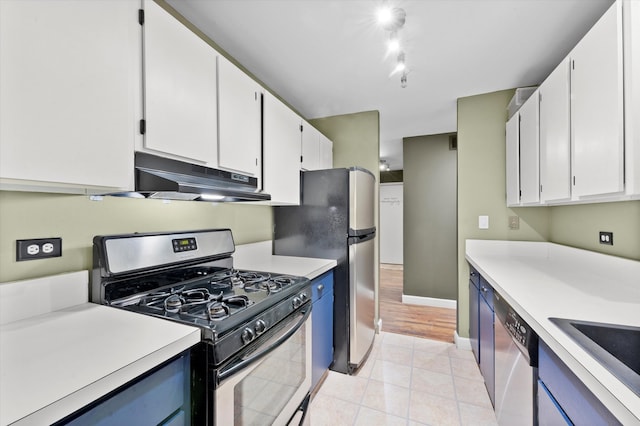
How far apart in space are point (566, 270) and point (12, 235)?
9.16 feet

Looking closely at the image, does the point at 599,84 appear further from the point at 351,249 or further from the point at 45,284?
the point at 45,284

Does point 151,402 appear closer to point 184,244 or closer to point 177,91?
point 184,244

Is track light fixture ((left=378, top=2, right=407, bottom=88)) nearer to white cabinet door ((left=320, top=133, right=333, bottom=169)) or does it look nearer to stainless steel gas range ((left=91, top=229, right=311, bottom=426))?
white cabinet door ((left=320, top=133, right=333, bottom=169))

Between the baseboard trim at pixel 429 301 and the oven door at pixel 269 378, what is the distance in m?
2.82

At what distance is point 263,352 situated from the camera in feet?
3.51

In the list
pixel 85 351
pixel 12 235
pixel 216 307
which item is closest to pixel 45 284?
pixel 12 235

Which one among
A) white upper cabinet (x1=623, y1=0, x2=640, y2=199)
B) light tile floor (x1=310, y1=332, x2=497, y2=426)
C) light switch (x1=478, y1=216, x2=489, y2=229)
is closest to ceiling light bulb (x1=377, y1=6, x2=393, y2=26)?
white upper cabinet (x1=623, y1=0, x2=640, y2=199)

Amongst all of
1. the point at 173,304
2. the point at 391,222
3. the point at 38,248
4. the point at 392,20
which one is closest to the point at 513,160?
the point at 392,20

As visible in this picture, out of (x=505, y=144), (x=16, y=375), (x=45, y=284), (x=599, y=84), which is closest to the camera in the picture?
(x=16, y=375)

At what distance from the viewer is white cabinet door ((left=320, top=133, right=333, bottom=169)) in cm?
278

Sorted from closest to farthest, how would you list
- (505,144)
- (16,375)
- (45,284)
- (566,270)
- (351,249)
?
1. (16,375)
2. (45,284)
3. (566,270)
4. (351,249)
5. (505,144)

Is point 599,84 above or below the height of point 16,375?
above

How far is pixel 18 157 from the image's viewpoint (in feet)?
2.44

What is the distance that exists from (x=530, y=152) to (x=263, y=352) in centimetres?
218
